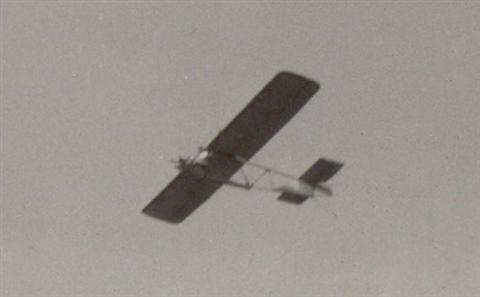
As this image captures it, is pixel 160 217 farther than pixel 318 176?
Yes

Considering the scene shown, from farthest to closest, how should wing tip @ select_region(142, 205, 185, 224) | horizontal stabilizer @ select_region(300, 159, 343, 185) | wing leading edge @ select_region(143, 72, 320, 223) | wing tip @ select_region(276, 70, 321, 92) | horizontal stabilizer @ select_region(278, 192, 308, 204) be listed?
horizontal stabilizer @ select_region(278, 192, 308, 204) < wing tip @ select_region(142, 205, 185, 224) < horizontal stabilizer @ select_region(300, 159, 343, 185) < wing leading edge @ select_region(143, 72, 320, 223) < wing tip @ select_region(276, 70, 321, 92)

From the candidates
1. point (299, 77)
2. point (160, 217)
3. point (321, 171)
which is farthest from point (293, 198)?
point (299, 77)

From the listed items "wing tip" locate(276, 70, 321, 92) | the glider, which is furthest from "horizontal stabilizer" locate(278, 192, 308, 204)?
"wing tip" locate(276, 70, 321, 92)

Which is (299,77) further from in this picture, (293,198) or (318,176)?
(293,198)

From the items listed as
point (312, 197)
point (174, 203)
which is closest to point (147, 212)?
point (174, 203)

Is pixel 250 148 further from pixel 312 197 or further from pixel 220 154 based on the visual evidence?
pixel 312 197

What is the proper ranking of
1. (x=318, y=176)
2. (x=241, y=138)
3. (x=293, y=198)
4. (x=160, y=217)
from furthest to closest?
(x=293, y=198) → (x=160, y=217) → (x=318, y=176) → (x=241, y=138)

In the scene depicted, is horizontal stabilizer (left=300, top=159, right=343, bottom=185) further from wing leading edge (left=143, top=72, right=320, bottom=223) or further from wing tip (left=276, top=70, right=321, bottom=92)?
wing tip (left=276, top=70, right=321, bottom=92)
